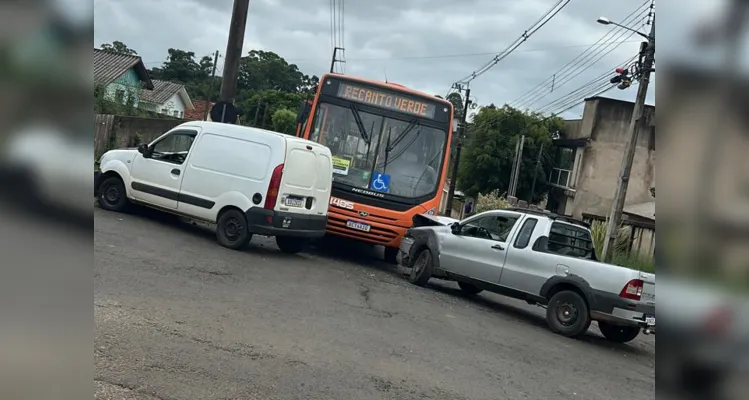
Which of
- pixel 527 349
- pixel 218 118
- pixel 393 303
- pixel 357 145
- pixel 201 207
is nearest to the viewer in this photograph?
pixel 527 349

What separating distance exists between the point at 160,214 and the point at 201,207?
8.17ft

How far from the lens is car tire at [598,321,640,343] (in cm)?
939

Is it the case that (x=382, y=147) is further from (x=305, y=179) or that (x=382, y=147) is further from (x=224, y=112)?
(x=224, y=112)

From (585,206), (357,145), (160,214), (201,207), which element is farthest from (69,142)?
(585,206)

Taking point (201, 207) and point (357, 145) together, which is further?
point (357, 145)

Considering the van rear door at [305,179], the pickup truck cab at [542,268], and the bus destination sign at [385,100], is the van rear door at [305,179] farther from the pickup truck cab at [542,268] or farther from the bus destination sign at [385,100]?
the pickup truck cab at [542,268]

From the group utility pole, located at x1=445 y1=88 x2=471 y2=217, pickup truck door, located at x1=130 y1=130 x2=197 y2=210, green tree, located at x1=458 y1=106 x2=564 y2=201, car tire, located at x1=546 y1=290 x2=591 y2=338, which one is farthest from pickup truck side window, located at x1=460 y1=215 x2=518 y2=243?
green tree, located at x1=458 y1=106 x2=564 y2=201

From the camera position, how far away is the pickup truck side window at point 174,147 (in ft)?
37.0

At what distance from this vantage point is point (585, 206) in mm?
36844

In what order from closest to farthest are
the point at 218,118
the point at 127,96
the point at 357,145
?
1. the point at 357,145
2. the point at 218,118
3. the point at 127,96

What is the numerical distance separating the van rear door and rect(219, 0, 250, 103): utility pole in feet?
17.2

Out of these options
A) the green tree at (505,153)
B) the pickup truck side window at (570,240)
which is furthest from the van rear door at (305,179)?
the green tree at (505,153)

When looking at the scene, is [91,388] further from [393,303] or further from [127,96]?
[127,96]

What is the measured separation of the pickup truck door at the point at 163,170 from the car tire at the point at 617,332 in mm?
7338
